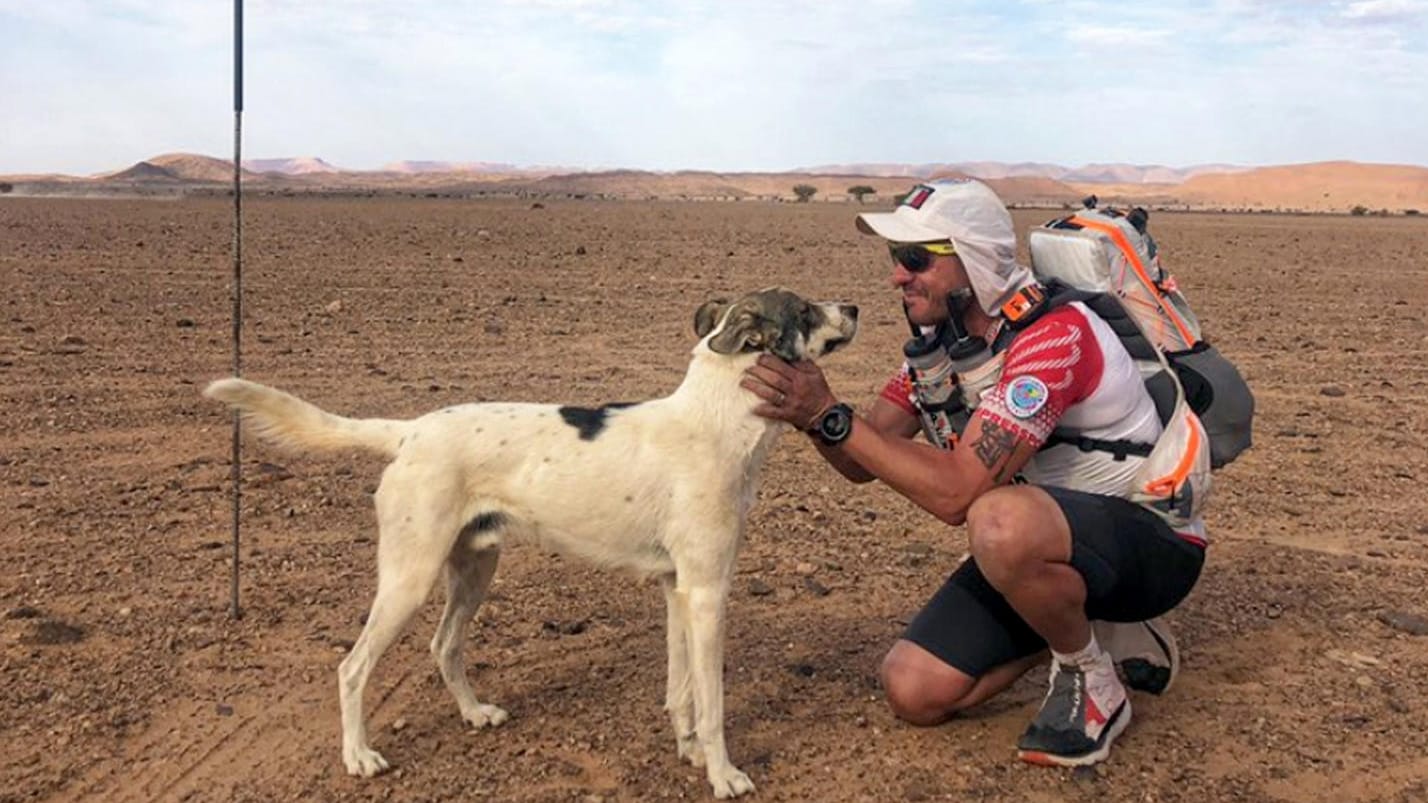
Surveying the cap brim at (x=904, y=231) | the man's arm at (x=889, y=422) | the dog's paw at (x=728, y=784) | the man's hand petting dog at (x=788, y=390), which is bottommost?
the dog's paw at (x=728, y=784)

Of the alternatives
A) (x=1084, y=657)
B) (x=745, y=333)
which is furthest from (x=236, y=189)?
(x=1084, y=657)

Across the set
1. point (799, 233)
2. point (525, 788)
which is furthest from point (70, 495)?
point (799, 233)

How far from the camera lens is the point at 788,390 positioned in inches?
172

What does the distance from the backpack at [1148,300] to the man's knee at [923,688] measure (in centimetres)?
101

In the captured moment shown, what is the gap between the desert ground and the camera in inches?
179

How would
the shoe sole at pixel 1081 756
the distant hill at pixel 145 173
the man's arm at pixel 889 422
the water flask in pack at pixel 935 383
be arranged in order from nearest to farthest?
the shoe sole at pixel 1081 756, the water flask in pack at pixel 935 383, the man's arm at pixel 889 422, the distant hill at pixel 145 173

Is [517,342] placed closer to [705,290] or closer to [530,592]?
[705,290]

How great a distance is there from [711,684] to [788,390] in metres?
1.04

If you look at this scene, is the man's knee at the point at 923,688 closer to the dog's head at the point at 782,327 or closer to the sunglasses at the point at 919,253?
the dog's head at the point at 782,327

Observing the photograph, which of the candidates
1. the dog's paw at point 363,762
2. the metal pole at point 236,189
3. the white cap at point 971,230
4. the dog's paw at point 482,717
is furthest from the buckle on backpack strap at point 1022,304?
the metal pole at point 236,189

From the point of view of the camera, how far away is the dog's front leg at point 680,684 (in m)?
4.62

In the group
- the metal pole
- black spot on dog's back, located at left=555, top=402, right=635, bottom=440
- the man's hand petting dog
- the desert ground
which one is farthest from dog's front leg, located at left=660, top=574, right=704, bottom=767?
the metal pole

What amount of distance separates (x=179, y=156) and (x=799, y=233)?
172767 millimetres

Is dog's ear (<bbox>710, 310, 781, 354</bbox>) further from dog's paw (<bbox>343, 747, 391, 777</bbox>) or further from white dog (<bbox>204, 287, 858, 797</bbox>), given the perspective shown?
dog's paw (<bbox>343, 747, 391, 777</bbox>)
